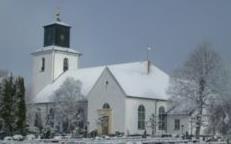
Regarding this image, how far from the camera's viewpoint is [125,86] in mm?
59812

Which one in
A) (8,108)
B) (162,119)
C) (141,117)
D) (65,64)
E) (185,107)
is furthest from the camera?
(65,64)

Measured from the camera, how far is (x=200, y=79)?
168 feet

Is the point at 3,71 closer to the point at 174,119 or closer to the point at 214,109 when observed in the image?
the point at 174,119

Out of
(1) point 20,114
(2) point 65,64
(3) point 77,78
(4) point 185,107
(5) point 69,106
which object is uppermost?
(2) point 65,64

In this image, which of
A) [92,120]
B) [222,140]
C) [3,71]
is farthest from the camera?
[3,71]

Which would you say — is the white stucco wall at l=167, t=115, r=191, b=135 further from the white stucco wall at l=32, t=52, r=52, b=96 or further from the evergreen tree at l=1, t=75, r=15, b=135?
the white stucco wall at l=32, t=52, r=52, b=96

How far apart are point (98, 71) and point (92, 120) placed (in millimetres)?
9423

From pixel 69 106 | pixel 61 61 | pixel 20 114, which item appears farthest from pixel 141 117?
pixel 61 61

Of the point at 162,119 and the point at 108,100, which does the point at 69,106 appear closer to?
the point at 108,100

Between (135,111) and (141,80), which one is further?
(141,80)

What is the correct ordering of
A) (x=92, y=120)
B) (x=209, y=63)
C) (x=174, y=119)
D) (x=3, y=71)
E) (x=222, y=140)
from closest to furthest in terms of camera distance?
(x=222, y=140) → (x=209, y=63) → (x=174, y=119) → (x=92, y=120) → (x=3, y=71)

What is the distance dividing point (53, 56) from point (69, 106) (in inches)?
555

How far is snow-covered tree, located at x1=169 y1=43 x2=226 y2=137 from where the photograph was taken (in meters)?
51.3

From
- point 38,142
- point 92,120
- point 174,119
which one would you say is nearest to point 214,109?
point 174,119
